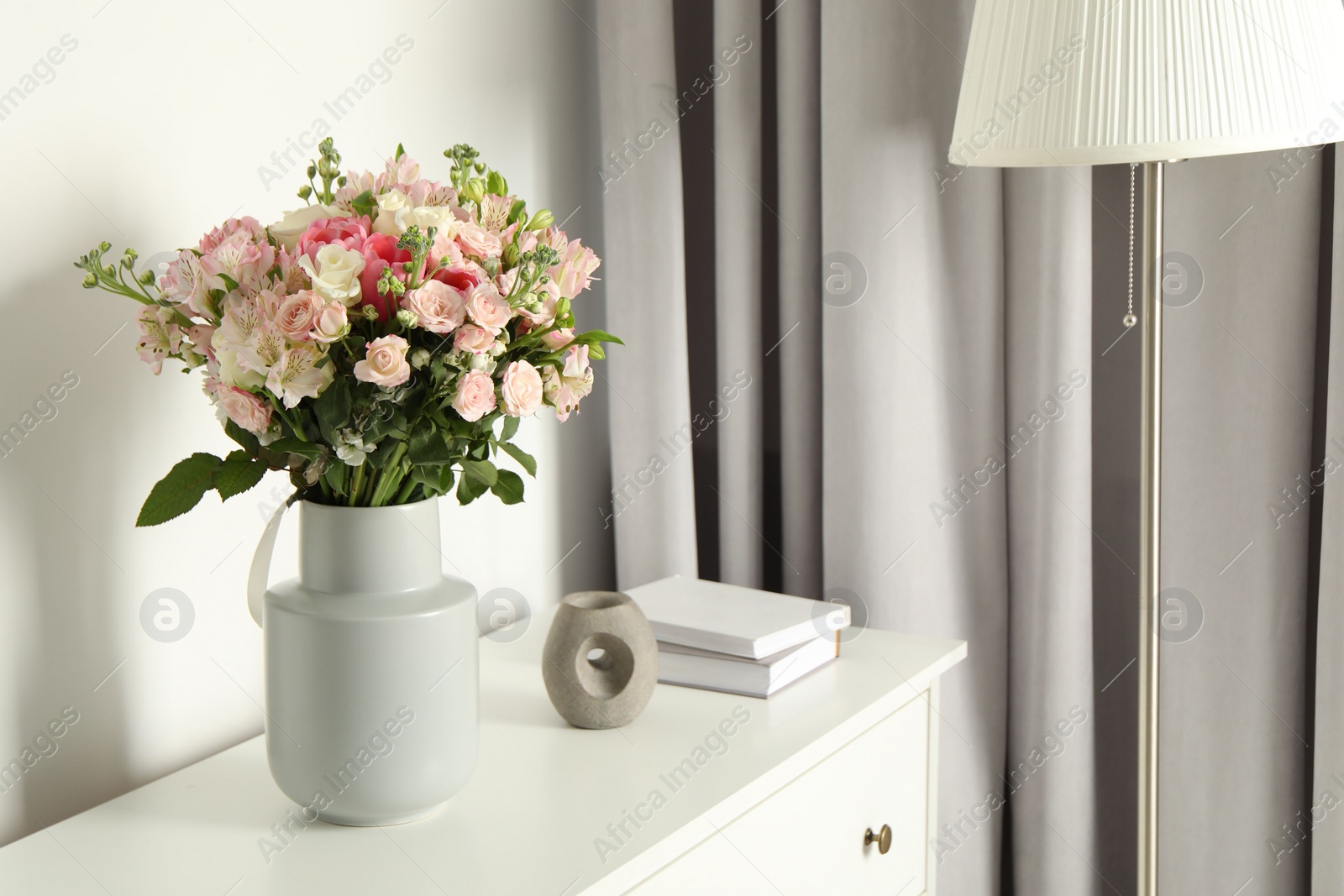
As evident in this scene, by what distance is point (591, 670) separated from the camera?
993mm

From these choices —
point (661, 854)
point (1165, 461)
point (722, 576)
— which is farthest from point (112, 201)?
point (1165, 461)

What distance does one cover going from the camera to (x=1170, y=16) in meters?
0.90


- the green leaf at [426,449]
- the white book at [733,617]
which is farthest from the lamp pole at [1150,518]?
the green leaf at [426,449]

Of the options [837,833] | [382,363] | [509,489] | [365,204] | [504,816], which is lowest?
[837,833]

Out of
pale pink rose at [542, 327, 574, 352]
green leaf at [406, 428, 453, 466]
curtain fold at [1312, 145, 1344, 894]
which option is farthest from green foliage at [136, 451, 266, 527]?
curtain fold at [1312, 145, 1344, 894]

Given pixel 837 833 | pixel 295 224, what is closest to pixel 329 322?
pixel 295 224

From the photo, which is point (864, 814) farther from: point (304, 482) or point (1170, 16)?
point (1170, 16)

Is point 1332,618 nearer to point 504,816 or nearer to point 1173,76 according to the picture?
point 1173,76

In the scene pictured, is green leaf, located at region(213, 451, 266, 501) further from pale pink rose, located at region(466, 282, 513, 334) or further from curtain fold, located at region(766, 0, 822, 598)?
curtain fold, located at region(766, 0, 822, 598)

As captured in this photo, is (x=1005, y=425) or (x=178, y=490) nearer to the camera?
(x=178, y=490)

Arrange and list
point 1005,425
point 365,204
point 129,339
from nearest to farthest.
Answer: point 365,204 < point 129,339 < point 1005,425

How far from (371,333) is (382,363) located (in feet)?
0.15

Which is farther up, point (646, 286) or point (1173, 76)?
point (1173, 76)

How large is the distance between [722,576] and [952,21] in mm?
719
